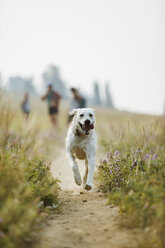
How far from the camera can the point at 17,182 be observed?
3.04m

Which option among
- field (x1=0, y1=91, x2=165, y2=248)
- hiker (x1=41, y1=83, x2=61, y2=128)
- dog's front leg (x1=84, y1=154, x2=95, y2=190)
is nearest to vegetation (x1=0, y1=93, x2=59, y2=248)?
field (x1=0, y1=91, x2=165, y2=248)

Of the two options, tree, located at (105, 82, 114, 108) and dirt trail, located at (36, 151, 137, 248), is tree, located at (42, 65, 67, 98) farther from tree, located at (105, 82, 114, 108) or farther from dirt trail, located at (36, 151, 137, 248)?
dirt trail, located at (36, 151, 137, 248)

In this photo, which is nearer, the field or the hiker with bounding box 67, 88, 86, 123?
the field

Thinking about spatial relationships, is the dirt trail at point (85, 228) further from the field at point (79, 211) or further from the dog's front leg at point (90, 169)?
the dog's front leg at point (90, 169)

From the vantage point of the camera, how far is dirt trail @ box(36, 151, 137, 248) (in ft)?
8.81

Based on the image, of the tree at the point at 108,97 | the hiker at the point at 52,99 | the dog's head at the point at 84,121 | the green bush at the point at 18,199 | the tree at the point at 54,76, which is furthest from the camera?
the tree at the point at 54,76

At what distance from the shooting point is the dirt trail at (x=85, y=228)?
2686 millimetres

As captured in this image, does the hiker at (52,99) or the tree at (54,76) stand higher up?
the tree at (54,76)

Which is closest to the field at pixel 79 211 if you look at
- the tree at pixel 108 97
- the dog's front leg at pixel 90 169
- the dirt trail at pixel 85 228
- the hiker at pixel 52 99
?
the dirt trail at pixel 85 228

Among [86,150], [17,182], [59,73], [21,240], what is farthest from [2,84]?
[59,73]

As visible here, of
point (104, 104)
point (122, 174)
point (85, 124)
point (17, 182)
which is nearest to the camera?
point (17, 182)

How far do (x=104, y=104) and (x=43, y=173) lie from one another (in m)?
94.3

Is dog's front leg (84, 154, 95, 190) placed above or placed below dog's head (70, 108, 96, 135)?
below

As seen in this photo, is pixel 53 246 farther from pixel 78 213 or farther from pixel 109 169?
pixel 109 169
